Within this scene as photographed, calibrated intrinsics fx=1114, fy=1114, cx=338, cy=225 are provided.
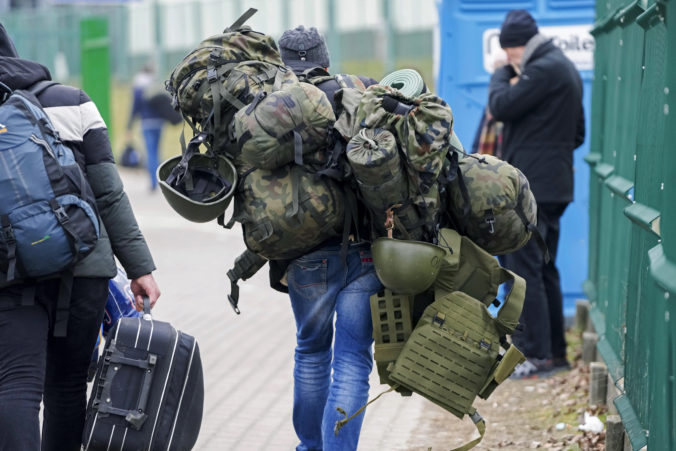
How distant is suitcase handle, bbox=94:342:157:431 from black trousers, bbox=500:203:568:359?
307cm

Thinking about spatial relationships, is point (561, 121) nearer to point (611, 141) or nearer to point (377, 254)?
point (611, 141)

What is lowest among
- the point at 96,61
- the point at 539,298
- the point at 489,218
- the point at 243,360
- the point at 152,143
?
the point at 152,143

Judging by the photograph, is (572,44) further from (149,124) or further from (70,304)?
(149,124)

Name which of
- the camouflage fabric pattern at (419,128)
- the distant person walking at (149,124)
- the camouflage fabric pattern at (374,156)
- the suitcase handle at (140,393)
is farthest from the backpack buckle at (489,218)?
the distant person walking at (149,124)

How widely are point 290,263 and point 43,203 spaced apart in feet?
3.36

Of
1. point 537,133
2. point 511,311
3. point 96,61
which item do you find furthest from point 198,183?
point 96,61

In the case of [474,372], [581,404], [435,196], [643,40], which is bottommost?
[581,404]

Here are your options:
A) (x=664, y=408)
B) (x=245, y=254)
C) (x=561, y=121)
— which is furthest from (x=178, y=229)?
(x=664, y=408)

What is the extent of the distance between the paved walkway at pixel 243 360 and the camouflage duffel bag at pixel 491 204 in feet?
5.39

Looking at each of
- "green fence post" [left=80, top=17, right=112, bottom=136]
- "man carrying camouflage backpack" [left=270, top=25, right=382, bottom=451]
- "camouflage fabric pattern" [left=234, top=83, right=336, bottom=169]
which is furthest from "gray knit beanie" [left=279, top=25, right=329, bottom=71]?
"green fence post" [left=80, top=17, right=112, bottom=136]

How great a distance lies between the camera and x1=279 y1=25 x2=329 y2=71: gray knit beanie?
4223 mm

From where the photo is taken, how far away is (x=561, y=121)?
21.5ft

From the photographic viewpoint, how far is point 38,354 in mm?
3689

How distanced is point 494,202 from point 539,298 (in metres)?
2.72
